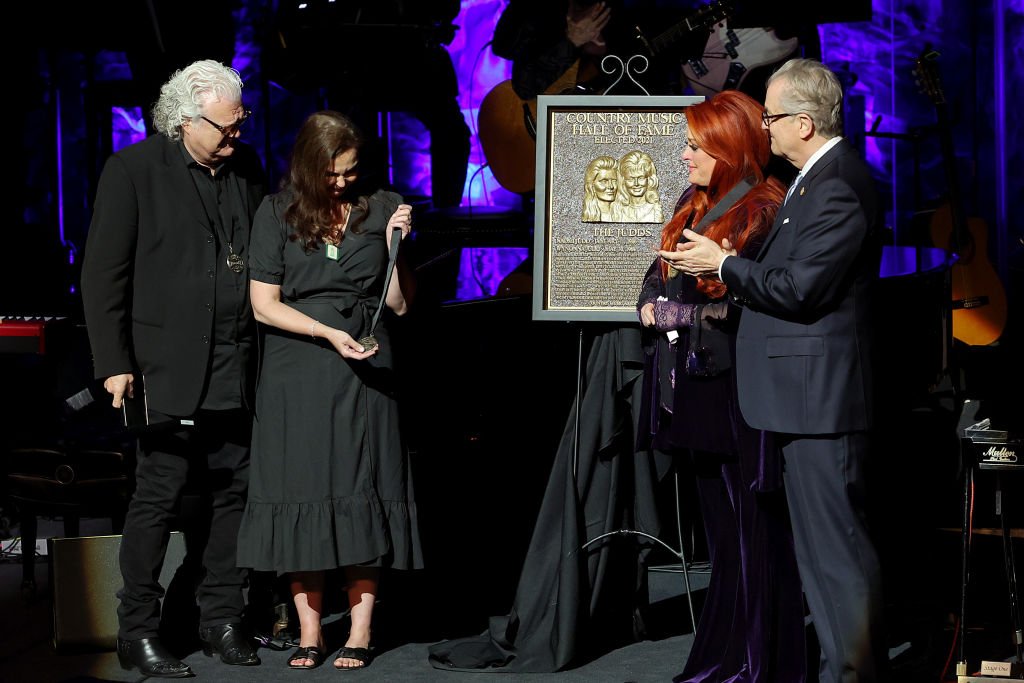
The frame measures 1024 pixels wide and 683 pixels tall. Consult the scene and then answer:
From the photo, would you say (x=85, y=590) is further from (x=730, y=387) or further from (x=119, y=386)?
(x=730, y=387)

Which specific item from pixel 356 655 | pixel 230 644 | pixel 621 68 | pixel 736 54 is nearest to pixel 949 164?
pixel 736 54

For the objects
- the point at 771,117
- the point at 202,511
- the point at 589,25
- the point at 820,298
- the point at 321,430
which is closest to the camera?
the point at 820,298

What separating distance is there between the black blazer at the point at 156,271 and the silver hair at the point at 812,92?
184 cm

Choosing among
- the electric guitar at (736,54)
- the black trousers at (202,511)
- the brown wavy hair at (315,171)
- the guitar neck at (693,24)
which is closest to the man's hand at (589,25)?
the electric guitar at (736,54)

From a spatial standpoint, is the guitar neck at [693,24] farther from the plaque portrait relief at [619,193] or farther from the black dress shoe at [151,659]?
the black dress shoe at [151,659]

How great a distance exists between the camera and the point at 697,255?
317cm

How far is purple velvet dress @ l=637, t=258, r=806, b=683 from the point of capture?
3387 millimetres

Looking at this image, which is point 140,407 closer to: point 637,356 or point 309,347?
point 309,347

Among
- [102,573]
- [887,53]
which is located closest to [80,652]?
[102,573]

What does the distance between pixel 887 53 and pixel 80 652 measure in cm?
562

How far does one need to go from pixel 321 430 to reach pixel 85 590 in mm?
1029

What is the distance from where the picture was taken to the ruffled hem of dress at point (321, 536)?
3.73m

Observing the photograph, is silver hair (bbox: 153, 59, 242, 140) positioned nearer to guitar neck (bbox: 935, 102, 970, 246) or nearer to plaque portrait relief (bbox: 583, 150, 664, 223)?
plaque portrait relief (bbox: 583, 150, 664, 223)

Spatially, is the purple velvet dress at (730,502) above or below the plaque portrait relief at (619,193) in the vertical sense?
below
